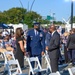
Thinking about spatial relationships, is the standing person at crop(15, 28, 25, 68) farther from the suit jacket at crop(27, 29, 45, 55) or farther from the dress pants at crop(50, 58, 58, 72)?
the dress pants at crop(50, 58, 58, 72)

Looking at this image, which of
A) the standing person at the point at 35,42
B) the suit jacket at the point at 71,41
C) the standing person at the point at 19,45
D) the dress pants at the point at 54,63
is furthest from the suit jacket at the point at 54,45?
the suit jacket at the point at 71,41

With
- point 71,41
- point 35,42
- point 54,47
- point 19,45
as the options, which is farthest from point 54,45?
point 71,41

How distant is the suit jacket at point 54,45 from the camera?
31.4 ft

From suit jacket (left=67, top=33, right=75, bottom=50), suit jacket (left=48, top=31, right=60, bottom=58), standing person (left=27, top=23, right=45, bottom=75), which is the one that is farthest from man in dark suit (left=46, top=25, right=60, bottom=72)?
suit jacket (left=67, top=33, right=75, bottom=50)

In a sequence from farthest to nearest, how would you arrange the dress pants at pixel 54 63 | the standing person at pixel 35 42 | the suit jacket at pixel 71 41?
the suit jacket at pixel 71 41, the dress pants at pixel 54 63, the standing person at pixel 35 42

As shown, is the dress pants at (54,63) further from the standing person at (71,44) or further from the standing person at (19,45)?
the standing person at (71,44)

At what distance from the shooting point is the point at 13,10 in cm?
8744

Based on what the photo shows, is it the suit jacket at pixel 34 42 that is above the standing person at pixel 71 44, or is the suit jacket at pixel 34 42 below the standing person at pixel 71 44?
above

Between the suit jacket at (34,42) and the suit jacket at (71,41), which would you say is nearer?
the suit jacket at (34,42)

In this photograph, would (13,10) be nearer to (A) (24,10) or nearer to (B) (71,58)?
(A) (24,10)

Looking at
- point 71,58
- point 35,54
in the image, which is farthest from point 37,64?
point 71,58

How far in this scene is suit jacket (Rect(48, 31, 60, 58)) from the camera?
377 inches

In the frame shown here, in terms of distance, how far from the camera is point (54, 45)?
9.64m

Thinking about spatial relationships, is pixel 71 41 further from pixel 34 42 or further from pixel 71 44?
pixel 34 42
